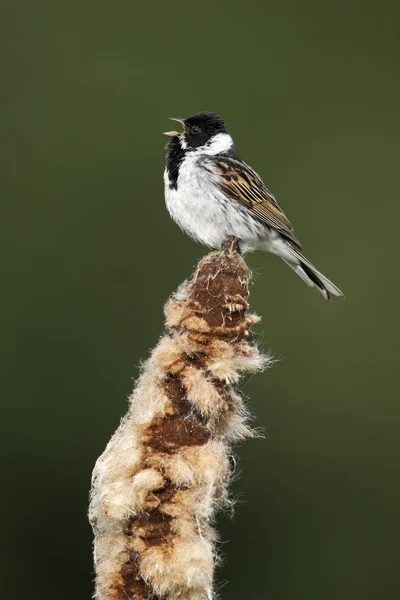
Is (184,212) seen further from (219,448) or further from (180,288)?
(219,448)

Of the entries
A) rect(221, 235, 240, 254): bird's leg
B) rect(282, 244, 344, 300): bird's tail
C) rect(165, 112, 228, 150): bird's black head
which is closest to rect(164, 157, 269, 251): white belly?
rect(165, 112, 228, 150): bird's black head

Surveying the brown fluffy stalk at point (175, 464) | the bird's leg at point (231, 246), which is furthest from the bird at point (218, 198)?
the brown fluffy stalk at point (175, 464)

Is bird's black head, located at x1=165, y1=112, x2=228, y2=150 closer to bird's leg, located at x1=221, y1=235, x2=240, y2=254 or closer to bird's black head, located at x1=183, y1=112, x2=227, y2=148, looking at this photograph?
bird's black head, located at x1=183, y1=112, x2=227, y2=148

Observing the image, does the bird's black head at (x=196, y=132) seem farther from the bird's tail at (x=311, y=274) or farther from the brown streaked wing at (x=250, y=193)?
the bird's tail at (x=311, y=274)

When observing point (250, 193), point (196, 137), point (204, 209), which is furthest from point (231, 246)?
point (196, 137)

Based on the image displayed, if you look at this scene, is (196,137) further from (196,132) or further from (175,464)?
(175,464)

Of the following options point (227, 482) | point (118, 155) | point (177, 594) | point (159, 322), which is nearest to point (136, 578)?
point (177, 594)
